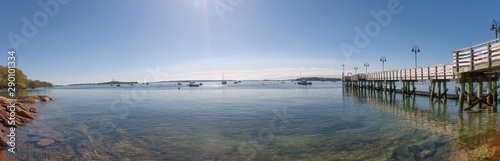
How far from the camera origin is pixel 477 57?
1481cm

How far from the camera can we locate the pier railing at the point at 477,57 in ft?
42.9

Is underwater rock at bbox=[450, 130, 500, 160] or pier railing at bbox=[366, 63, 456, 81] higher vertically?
pier railing at bbox=[366, 63, 456, 81]

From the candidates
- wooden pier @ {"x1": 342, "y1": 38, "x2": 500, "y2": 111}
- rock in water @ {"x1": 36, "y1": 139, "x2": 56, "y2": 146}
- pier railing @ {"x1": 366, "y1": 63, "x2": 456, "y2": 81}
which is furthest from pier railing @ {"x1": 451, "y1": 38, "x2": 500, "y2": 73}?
rock in water @ {"x1": 36, "y1": 139, "x2": 56, "y2": 146}

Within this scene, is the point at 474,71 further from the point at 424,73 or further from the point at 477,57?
the point at 424,73

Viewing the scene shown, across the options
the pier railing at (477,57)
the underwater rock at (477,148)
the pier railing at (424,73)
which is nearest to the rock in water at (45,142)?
the underwater rock at (477,148)

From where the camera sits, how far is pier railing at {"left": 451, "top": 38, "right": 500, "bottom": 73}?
13.1 meters

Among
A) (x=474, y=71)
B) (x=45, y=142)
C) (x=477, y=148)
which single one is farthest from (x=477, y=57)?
(x=45, y=142)

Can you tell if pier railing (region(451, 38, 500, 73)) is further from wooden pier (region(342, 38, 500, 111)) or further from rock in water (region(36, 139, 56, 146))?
rock in water (region(36, 139, 56, 146))

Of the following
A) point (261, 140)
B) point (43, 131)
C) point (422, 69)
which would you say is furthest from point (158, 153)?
point (422, 69)

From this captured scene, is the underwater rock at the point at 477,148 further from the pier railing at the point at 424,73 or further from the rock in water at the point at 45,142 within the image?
the rock in water at the point at 45,142

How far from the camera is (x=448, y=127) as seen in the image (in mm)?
12461

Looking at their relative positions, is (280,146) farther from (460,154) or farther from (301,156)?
(460,154)

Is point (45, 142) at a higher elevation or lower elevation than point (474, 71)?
lower

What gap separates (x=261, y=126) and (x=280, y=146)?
4775 mm
